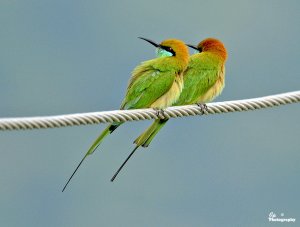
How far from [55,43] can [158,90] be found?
67354 millimetres

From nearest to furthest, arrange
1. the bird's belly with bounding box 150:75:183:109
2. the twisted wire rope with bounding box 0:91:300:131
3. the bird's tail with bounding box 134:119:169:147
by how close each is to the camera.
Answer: the twisted wire rope with bounding box 0:91:300:131 < the bird's belly with bounding box 150:75:183:109 < the bird's tail with bounding box 134:119:169:147

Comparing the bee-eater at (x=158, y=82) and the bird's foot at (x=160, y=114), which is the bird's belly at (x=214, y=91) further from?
the bird's foot at (x=160, y=114)

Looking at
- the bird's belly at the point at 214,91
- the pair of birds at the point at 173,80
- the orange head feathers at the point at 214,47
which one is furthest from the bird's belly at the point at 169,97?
the orange head feathers at the point at 214,47

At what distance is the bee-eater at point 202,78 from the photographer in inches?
273

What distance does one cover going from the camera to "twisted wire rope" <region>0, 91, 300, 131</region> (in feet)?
16.6

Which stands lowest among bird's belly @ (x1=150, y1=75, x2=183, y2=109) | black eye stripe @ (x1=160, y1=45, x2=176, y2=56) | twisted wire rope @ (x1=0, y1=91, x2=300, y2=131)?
bird's belly @ (x1=150, y1=75, x2=183, y2=109)

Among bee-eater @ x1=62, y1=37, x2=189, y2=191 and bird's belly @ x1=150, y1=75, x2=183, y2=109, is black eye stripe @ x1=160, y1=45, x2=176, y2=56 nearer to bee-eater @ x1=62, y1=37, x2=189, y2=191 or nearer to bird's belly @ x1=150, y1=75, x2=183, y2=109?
bee-eater @ x1=62, y1=37, x2=189, y2=191

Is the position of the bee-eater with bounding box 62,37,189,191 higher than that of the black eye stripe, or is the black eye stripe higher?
the black eye stripe

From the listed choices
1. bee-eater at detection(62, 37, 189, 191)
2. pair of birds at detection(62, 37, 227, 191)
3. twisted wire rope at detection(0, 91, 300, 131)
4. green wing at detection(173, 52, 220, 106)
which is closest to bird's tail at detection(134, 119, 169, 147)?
pair of birds at detection(62, 37, 227, 191)

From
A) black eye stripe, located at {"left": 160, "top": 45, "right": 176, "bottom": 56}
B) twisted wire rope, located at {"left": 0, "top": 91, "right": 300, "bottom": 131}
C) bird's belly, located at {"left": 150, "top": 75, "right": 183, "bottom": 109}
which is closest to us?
twisted wire rope, located at {"left": 0, "top": 91, "right": 300, "bottom": 131}

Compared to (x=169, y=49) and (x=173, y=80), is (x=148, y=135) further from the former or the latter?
(x=169, y=49)

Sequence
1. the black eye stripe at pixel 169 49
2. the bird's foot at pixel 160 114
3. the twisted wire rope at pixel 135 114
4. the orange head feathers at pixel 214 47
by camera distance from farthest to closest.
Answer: the orange head feathers at pixel 214 47
the black eye stripe at pixel 169 49
the bird's foot at pixel 160 114
the twisted wire rope at pixel 135 114

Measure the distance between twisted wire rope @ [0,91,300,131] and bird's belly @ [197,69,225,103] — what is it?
98cm

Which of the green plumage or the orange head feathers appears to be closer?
the green plumage
